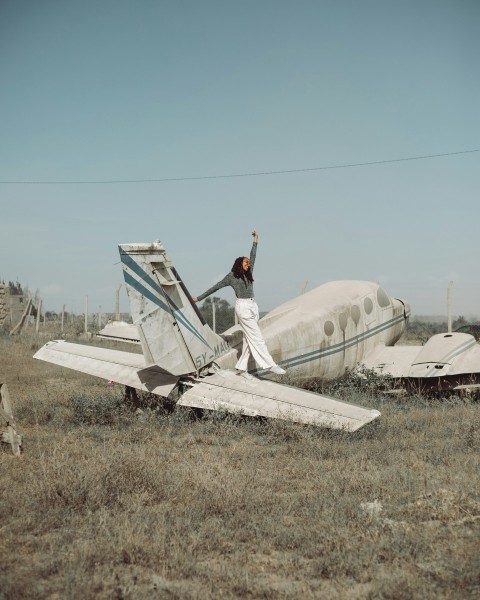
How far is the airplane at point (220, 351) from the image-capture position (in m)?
8.25

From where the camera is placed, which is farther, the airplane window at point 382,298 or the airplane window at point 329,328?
the airplane window at point 382,298

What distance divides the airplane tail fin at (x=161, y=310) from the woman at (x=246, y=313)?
0.48m

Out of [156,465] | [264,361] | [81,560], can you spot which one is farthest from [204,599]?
[264,361]

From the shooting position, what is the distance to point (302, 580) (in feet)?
13.3

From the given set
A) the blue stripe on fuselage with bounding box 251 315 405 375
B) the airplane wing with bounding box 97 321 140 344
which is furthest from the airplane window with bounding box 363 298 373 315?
the airplane wing with bounding box 97 321 140 344

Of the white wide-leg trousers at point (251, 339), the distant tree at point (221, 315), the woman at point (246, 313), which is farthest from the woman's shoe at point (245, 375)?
the distant tree at point (221, 315)

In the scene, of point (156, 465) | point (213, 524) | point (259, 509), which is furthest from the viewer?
point (156, 465)

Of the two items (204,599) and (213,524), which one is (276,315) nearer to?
(213,524)

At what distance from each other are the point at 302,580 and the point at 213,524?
3.83 ft

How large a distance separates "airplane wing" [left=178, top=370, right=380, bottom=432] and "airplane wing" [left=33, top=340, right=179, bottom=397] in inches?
27.6

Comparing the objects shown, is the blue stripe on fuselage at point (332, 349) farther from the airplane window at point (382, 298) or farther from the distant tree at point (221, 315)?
the distant tree at point (221, 315)

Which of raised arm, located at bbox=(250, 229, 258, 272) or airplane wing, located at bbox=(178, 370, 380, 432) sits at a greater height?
→ raised arm, located at bbox=(250, 229, 258, 272)

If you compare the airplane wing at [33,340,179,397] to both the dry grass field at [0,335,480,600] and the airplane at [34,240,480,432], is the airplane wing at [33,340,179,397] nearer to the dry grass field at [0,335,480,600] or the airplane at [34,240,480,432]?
the airplane at [34,240,480,432]

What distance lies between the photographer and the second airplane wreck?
8.24 metres
